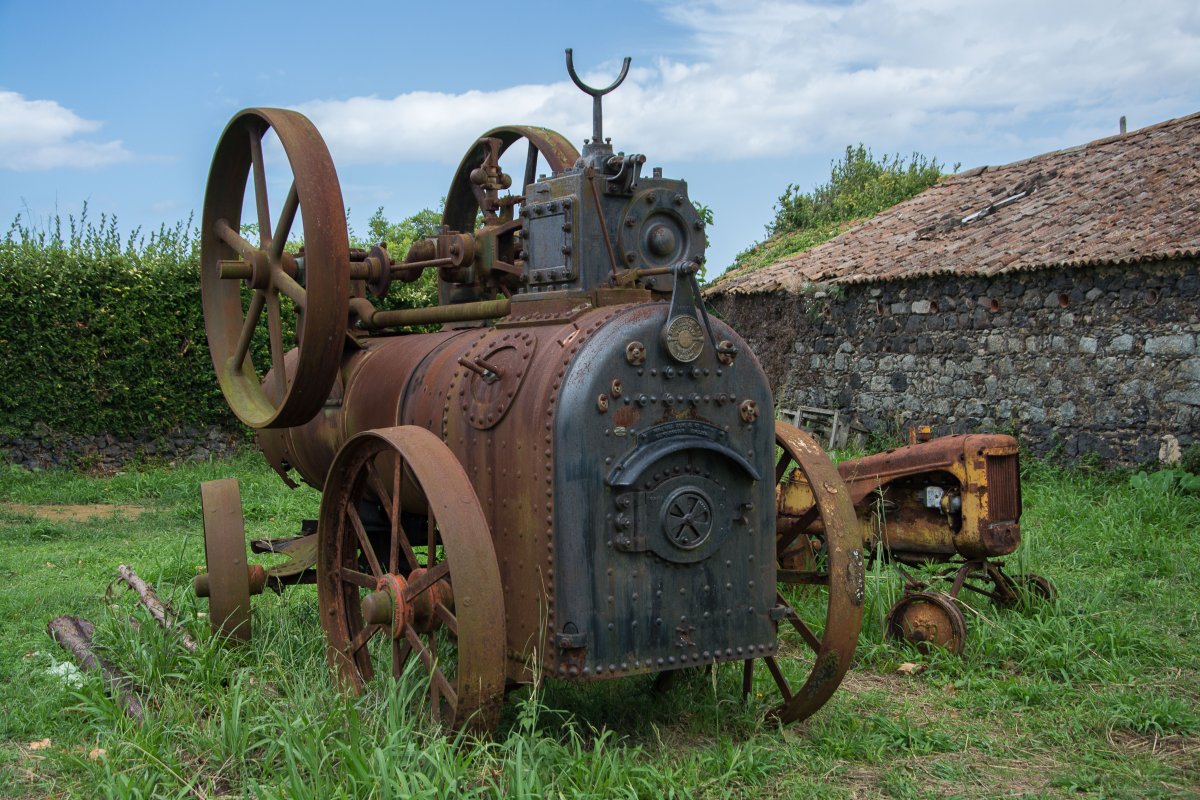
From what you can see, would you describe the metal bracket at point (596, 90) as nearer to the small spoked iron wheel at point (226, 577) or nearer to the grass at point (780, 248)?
the small spoked iron wheel at point (226, 577)

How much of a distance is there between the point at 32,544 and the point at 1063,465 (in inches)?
356

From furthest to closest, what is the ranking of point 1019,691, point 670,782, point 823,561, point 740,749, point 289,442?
point 823,561 < point 289,442 < point 1019,691 < point 740,749 < point 670,782

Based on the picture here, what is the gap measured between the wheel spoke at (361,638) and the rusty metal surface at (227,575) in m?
0.73

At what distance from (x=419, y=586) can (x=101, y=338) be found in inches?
403

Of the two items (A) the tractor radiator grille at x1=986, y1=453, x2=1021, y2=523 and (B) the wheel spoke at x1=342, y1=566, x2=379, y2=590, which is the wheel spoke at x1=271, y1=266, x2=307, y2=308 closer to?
(B) the wheel spoke at x1=342, y1=566, x2=379, y2=590

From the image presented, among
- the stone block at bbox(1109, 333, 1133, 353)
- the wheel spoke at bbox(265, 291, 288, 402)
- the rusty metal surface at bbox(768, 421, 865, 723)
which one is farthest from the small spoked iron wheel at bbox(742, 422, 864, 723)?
the stone block at bbox(1109, 333, 1133, 353)

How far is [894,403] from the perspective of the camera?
12672mm

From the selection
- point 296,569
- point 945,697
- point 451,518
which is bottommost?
point 945,697

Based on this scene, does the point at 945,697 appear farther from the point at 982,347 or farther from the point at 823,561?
the point at 982,347

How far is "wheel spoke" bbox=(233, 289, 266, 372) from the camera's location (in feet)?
17.1

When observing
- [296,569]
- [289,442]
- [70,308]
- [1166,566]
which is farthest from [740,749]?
[70,308]

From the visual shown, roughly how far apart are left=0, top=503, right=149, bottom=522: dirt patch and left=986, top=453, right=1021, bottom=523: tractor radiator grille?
795 centimetres

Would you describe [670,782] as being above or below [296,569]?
below

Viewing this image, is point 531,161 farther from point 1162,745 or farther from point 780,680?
point 1162,745
